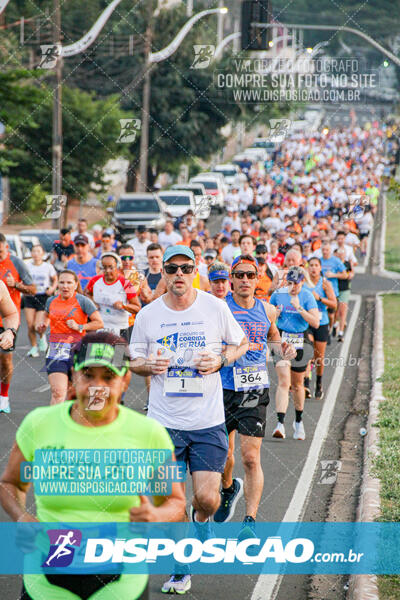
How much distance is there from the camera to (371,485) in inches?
365

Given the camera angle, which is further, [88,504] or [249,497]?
[249,497]

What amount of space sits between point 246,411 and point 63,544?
3.77m

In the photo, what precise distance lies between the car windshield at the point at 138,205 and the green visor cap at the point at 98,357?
3202cm

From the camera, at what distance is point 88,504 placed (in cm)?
434

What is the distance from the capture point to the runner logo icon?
4.34 metres

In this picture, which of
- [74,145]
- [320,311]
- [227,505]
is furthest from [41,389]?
[74,145]

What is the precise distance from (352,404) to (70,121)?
2895 centimetres

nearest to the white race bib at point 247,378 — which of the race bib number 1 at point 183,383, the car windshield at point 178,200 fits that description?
the race bib number 1 at point 183,383

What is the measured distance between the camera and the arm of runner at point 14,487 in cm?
442

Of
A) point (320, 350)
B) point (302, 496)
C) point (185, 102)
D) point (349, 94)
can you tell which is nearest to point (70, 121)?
point (185, 102)

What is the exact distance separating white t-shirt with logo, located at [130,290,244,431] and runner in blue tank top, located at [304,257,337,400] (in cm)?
679

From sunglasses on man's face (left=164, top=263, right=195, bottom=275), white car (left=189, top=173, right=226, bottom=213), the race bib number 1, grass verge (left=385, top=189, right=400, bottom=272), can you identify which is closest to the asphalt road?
the race bib number 1

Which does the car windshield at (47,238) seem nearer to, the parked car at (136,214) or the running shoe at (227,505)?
the parked car at (136,214)

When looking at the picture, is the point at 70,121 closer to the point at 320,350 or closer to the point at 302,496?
the point at 320,350
